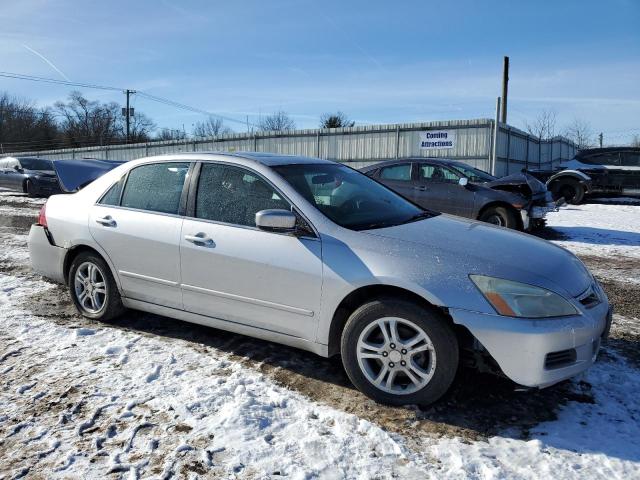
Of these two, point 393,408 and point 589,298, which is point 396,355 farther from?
point 589,298

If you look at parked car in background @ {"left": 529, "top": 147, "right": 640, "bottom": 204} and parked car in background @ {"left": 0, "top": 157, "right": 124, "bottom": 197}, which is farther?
parked car in background @ {"left": 0, "top": 157, "right": 124, "bottom": 197}

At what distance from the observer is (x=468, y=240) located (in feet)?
10.9

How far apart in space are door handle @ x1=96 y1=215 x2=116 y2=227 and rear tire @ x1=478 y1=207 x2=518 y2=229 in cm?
704

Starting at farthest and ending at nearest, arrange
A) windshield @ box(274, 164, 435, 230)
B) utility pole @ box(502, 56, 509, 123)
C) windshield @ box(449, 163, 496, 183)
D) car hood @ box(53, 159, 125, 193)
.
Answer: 1. utility pole @ box(502, 56, 509, 123)
2. windshield @ box(449, 163, 496, 183)
3. car hood @ box(53, 159, 125, 193)
4. windshield @ box(274, 164, 435, 230)

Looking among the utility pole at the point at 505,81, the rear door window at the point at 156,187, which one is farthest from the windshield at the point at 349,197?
the utility pole at the point at 505,81

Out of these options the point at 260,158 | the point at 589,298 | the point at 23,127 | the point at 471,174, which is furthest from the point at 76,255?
the point at 23,127

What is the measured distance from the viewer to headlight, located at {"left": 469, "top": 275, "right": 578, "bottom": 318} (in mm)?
2814

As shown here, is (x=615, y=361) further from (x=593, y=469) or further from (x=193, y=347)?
(x=193, y=347)

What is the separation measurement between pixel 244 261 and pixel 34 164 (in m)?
17.8

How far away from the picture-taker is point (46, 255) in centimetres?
478

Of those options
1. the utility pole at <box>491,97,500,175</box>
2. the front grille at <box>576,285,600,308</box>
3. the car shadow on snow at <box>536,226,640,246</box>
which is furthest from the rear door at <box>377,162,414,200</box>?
the utility pole at <box>491,97,500,175</box>

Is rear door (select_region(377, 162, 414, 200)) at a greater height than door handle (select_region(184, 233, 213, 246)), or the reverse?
rear door (select_region(377, 162, 414, 200))

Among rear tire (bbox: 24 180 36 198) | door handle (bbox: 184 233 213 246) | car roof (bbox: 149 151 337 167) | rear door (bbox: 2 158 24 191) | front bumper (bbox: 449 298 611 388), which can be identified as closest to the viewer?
front bumper (bbox: 449 298 611 388)

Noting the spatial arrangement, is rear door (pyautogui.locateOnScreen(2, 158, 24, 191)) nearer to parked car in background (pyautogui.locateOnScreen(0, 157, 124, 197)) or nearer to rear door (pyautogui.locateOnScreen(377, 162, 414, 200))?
parked car in background (pyautogui.locateOnScreen(0, 157, 124, 197))
